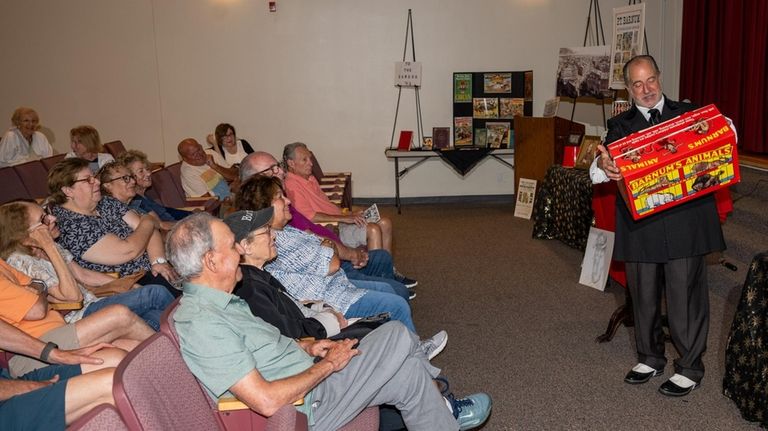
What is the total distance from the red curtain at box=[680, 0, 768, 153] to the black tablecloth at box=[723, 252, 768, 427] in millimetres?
4233

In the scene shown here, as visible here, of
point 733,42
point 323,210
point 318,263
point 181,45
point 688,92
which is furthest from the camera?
point 181,45

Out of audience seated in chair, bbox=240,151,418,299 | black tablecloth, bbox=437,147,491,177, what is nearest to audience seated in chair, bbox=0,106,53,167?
audience seated in chair, bbox=240,151,418,299

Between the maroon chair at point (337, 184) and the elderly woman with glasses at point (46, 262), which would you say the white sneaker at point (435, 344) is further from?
the maroon chair at point (337, 184)

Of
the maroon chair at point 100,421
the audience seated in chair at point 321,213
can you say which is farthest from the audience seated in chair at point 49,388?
the audience seated in chair at point 321,213

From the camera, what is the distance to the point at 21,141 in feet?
24.5

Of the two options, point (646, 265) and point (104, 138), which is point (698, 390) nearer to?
point (646, 265)

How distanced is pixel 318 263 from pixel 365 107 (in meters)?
A: 5.57

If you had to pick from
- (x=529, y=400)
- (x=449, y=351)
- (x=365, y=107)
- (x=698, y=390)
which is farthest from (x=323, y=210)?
(x=365, y=107)

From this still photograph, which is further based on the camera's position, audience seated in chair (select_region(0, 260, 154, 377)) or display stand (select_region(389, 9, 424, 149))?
display stand (select_region(389, 9, 424, 149))

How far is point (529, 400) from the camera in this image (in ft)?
11.0

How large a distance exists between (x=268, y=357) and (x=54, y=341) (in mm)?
1091

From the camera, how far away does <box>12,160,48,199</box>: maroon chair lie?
5.44m

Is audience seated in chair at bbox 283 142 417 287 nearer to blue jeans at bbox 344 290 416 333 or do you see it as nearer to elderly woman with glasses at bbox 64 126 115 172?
blue jeans at bbox 344 290 416 333

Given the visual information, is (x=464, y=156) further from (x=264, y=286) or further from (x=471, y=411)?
(x=264, y=286)
